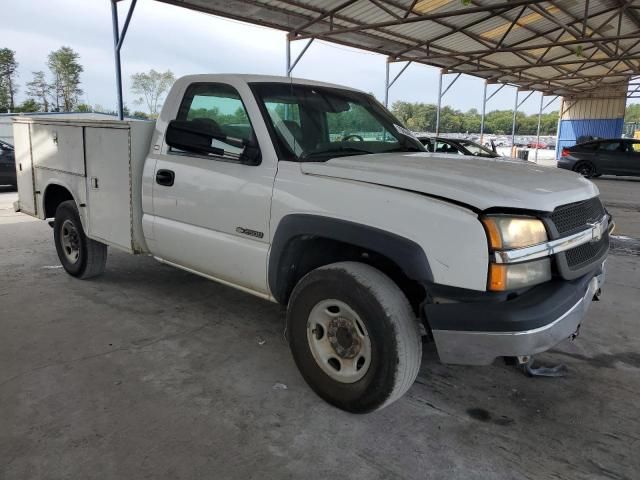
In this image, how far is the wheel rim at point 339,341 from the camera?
271cm

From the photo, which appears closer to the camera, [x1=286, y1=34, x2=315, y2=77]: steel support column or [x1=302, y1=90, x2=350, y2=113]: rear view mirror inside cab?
[x1=302, y1=90, x2=350, y2=113]: rear view mirror inside cab

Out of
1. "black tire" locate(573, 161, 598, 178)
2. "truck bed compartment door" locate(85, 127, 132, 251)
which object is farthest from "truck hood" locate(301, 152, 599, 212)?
"black tire" locate(573, 161, 598, 178)

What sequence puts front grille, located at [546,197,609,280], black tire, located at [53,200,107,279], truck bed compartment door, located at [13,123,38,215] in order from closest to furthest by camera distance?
front grille, located at [546,197,609,280]
black tire, located at [53,200,107,279]
truck bed compartment door, located at [13,123,38,215]

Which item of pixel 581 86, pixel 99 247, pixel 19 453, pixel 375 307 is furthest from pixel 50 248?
pixel 581 86

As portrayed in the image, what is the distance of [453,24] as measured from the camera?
15477mm

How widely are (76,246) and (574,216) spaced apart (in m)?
4.57

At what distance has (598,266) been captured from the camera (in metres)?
2.89

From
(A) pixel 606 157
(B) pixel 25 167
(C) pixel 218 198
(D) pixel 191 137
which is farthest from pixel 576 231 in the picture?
(A) pixel 606 157

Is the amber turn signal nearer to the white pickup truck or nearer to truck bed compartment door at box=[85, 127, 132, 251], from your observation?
the white pickup truck

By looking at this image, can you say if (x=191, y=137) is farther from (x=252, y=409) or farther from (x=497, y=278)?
(x=497, y=278)

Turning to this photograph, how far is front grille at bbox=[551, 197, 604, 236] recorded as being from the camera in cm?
258

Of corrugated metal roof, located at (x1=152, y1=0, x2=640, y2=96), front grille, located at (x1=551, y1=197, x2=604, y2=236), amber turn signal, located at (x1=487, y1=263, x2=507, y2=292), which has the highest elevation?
corrugated metal roof, located at (x1=152, y1=0, x2=640, y2=96)

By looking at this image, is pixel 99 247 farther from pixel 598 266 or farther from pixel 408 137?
pixel 598 266

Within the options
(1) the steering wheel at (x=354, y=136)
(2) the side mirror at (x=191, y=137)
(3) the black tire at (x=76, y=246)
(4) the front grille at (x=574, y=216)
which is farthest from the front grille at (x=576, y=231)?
(3) the black tire at (x=76, y=246)
